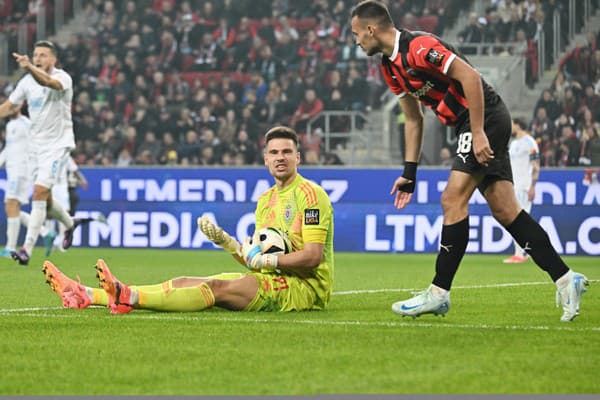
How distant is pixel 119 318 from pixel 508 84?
1611 centimetres

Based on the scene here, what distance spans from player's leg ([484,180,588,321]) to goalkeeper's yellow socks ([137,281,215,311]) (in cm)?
182

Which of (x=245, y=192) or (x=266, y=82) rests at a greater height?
(x=266, y=82)

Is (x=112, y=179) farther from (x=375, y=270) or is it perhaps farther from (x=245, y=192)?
(x=375, y=270)

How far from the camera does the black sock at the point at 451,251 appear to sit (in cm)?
700

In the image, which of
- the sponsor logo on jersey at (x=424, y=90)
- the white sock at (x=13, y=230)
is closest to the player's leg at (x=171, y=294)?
the sponsor logo on jersey at (x=424, y=90)

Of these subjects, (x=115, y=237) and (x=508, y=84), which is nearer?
(x=115, y=237)

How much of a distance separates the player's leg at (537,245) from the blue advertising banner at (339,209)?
10196 millimetres

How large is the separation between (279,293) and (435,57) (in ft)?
5.91

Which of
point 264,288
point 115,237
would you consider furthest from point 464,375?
point 115,237

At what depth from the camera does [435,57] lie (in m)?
6.84

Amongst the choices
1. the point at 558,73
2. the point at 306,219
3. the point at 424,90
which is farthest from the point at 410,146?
the point at 558,73

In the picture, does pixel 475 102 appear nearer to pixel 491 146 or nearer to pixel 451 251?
pixel 491 146

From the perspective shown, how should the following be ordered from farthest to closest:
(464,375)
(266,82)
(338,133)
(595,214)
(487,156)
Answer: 1. (266,82)
2. (338,133)
3. (595,214)
4. (487,156)
5. (464,375)

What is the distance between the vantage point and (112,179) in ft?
63.1
